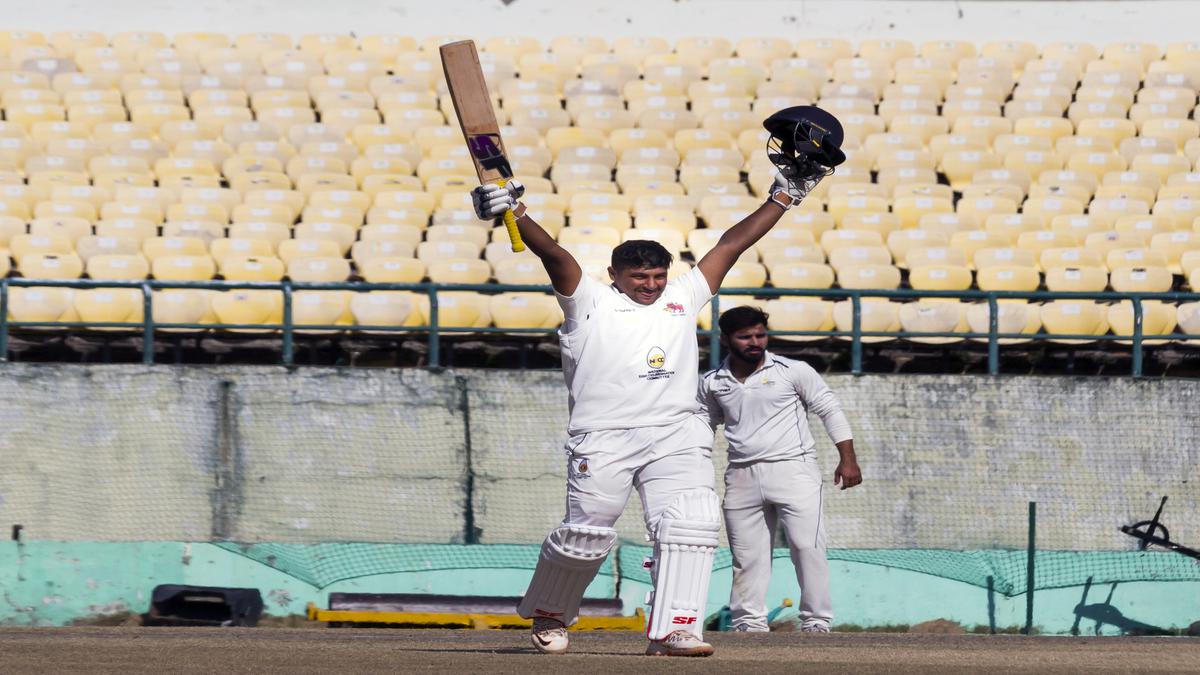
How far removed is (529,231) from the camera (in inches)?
232

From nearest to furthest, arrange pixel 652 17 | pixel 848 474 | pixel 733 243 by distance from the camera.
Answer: pixel 733 243 < pixel 848 474 < pixel 652 17

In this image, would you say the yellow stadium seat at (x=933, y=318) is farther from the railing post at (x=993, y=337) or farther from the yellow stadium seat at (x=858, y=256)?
the yellow stadium seat at (x=858, y=256)

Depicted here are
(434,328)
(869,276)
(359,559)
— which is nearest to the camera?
(359,559)

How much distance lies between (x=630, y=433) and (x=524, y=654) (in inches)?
36.0

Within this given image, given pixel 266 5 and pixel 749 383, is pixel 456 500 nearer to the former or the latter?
pixel 749 383

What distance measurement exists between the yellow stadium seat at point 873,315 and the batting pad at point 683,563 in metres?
7.19

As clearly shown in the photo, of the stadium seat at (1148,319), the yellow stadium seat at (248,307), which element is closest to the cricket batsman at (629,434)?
the yellow stadium seat at (248,307)

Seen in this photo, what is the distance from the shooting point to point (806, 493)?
848 centimetres

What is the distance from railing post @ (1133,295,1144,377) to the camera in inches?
483

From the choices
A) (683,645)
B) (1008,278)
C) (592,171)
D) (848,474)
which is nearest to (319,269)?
(592,171)

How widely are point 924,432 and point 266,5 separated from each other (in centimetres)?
1186

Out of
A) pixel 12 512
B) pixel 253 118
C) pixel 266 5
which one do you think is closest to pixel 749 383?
pixel 12 512

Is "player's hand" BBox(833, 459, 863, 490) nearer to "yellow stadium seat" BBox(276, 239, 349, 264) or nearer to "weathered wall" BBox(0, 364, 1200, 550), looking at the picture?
"weathered wall" BBox(0, 364, 1200, 550)

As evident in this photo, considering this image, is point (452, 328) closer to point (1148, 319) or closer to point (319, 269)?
point (319, 269)
